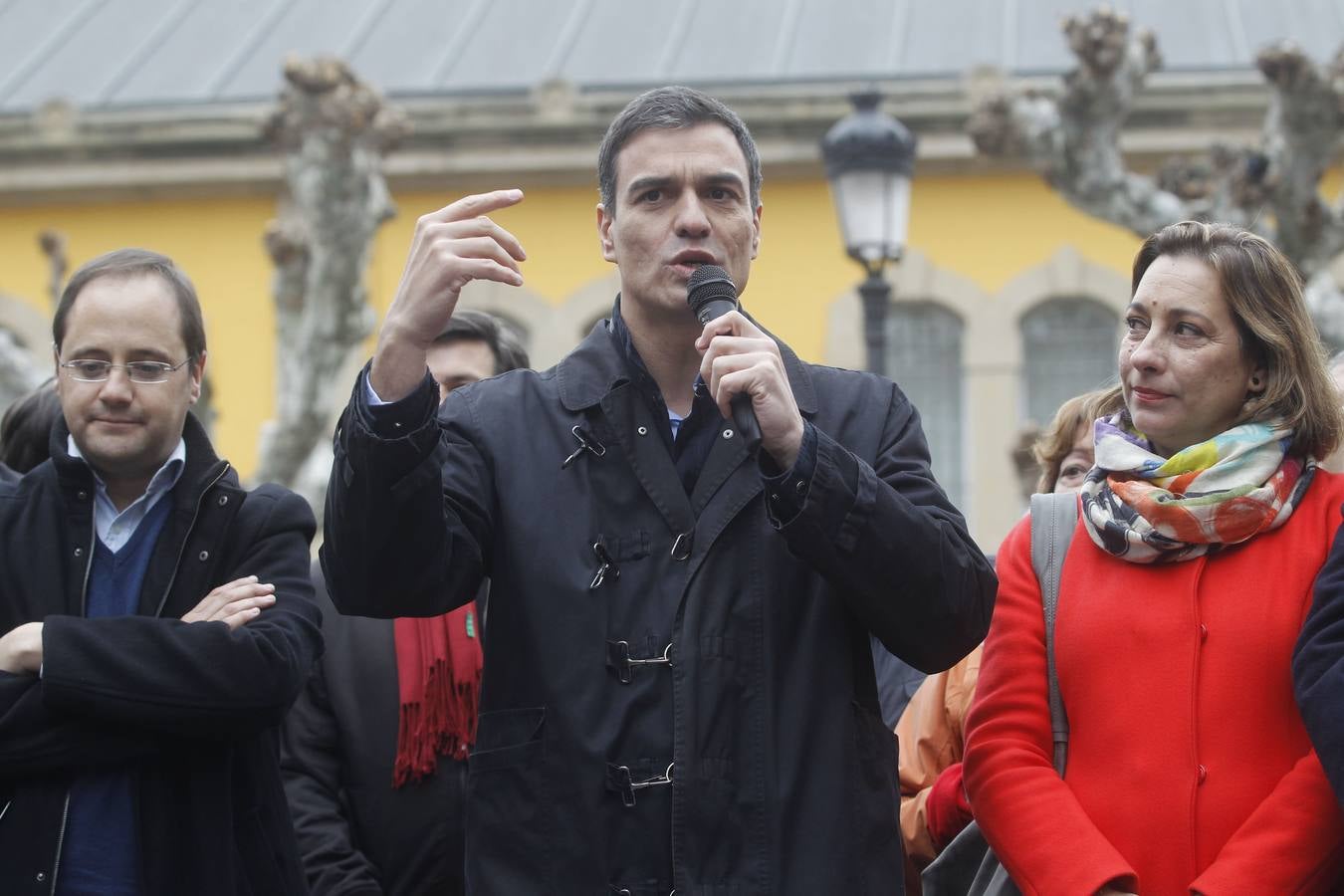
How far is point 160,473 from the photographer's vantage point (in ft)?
12.8

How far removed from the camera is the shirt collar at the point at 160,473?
12.8 ft

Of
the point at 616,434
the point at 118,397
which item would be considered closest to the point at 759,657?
the point at 616,434

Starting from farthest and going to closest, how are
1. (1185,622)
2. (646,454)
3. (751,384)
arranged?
1. (1185,622)
2. (646,454)
3. (751,384)

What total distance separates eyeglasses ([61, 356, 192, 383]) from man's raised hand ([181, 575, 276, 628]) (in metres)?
0.43

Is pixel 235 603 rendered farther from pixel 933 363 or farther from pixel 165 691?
pixel 933 363

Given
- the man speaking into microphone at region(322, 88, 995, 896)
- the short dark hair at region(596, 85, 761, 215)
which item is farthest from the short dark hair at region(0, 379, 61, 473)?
the short dark hair at region(596, 85, 761, 215)

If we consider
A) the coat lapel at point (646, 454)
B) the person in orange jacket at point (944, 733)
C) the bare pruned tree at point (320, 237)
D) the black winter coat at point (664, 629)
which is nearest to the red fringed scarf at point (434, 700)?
the person in orange jacket at point (944, 733)

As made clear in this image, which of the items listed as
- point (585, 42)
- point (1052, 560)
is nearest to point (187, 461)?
point (1052, 560)

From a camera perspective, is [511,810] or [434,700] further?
[434,700]

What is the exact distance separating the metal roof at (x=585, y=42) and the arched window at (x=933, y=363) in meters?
2.41

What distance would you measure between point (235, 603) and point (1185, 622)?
1732mm

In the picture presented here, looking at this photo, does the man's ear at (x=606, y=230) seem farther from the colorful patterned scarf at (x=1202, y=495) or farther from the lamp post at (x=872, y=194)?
the lamp post at (x=872, y=194)

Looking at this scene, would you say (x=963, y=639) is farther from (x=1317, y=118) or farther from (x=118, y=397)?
(x=1317, y=118)

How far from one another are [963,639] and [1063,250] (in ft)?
55.5
